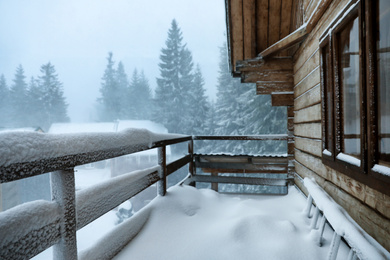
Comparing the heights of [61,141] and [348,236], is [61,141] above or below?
above

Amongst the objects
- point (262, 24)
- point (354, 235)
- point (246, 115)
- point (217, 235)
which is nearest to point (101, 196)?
point (217, 235)

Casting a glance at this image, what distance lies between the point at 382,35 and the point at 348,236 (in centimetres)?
139

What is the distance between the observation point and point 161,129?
33.0m

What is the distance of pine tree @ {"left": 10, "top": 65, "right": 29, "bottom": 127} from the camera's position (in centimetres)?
4666

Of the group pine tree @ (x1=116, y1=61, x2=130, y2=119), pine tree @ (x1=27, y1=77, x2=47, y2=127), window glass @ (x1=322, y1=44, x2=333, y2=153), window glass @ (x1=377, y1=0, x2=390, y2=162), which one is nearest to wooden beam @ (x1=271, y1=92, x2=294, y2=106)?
window glass @ (x1=322, y1=44, x2=333, y2=153)

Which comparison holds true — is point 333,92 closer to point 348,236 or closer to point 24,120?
point 348,236

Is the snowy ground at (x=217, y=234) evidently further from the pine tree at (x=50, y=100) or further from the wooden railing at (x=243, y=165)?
the pine tree at (x=50, y=100)

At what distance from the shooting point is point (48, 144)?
4.06ft

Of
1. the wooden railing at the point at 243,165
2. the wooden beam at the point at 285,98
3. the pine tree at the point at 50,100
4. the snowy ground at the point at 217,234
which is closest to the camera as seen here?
the snowy ground at the point at 217,234

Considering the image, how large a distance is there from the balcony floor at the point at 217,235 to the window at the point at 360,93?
0.79 metres

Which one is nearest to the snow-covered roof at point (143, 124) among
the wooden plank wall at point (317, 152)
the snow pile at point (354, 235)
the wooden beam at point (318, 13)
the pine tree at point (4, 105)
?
the pine tree at point (4, 105)

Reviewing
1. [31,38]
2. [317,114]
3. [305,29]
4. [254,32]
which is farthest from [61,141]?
[31,38]

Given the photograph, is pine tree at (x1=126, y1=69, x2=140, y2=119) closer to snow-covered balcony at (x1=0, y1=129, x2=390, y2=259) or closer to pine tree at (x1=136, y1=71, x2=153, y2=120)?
pine tree at (x1=136, y1=71, x2=153, y2=120)

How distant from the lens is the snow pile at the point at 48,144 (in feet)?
3.36
